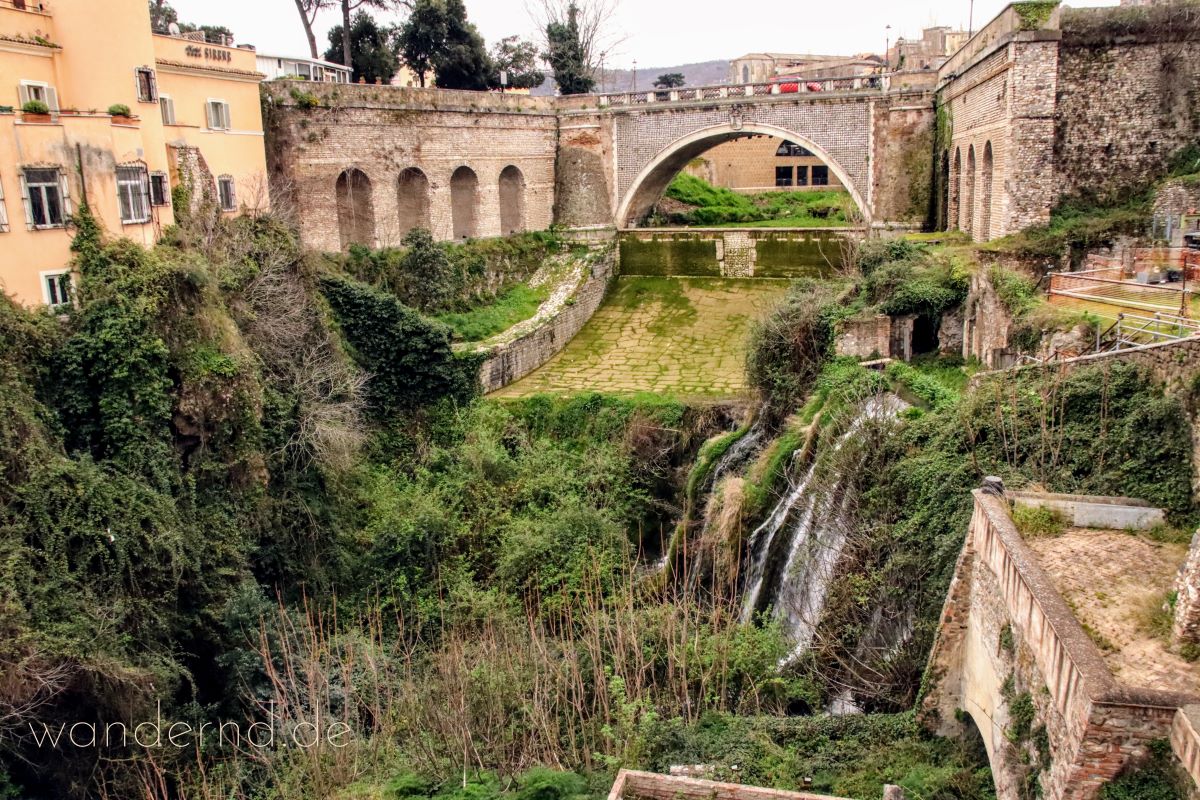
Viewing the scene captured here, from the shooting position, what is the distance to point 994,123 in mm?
18719

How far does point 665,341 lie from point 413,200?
8170mm

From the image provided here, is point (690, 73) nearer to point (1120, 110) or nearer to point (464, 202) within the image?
point (464, 202)

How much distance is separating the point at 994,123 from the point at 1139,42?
9.30 ft

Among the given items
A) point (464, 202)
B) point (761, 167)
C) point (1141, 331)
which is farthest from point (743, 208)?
point (1141, 331)

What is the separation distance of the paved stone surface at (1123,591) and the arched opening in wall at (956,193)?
15137 mm

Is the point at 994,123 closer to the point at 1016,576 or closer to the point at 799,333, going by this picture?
the point at 799,333

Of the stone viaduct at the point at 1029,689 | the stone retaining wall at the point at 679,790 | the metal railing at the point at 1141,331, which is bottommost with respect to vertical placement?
the stone retaining wall at the point at 679,790

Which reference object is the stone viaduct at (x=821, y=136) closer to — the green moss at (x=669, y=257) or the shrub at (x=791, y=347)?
the green moss at (x=669, y=257)

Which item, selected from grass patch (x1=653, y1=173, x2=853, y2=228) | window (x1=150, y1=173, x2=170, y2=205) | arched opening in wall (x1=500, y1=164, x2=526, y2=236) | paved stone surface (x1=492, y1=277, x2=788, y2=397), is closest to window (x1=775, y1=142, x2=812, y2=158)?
grass patch (x1=653, y1=173, x2=853, y2=228)

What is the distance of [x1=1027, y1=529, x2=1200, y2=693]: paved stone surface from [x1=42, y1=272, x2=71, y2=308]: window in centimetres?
1400

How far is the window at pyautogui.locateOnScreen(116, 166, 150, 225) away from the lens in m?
15.5

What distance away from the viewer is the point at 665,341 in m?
24.0

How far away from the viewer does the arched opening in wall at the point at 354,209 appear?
24062 millimetres

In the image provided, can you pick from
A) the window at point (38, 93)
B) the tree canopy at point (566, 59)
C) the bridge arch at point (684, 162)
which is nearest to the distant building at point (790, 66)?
the tree canopy at point (566, 59)
